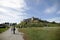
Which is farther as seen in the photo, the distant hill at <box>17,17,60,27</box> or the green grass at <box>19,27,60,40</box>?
the distant hill at <box>17,17,60,27</box>

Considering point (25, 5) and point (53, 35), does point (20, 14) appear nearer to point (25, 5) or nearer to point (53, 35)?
point (25, 5)

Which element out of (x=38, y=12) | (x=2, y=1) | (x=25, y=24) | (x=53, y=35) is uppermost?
(x=2, y=1)

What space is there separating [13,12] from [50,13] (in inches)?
40.7

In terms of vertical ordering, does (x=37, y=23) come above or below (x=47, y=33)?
above

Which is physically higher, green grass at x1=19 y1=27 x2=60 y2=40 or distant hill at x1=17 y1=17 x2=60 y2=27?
distant hill at x1=17 y1=17 x2=60 y2=27

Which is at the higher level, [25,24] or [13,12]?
[13,12]

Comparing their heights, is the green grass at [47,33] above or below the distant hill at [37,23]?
below

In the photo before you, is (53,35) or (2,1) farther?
(2,1)

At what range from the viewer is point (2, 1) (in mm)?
4793

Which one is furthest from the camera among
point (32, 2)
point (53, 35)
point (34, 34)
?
point (34, 34)

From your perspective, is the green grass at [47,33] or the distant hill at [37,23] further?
the distant hill at [37,23]

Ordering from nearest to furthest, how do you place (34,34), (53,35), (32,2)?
(53,35), (32,2), (34,34)

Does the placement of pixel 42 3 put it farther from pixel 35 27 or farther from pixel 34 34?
pixel 34 34

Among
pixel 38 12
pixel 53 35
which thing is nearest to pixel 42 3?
pixel 38 12
